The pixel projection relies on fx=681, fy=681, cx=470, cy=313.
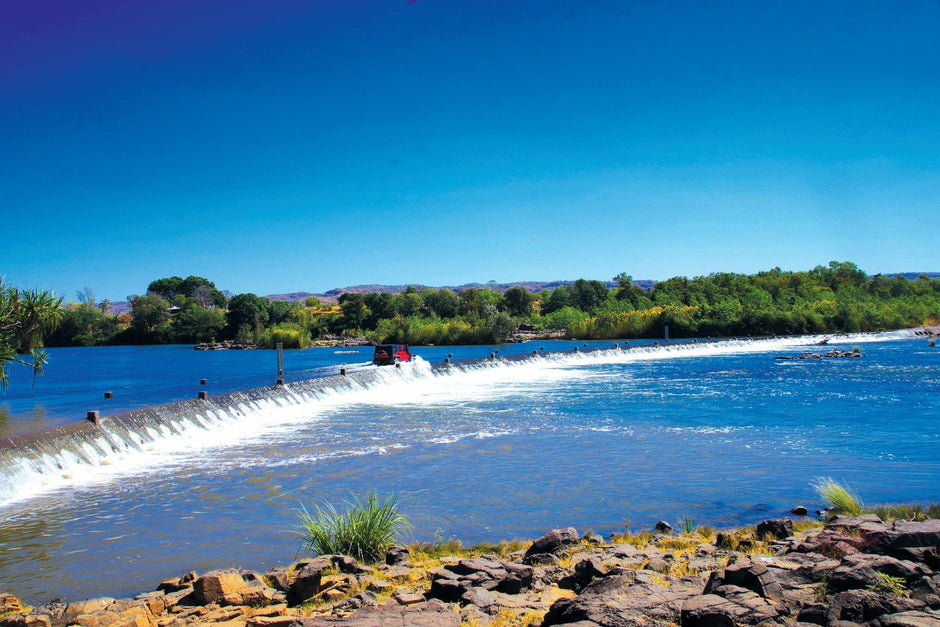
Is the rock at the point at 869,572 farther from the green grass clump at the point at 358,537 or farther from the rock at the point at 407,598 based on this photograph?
the green grass clump at the point at 358,537

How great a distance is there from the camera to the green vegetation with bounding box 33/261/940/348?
109 metres

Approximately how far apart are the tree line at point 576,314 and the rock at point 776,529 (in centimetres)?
9682

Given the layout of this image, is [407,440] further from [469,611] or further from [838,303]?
[838,303]

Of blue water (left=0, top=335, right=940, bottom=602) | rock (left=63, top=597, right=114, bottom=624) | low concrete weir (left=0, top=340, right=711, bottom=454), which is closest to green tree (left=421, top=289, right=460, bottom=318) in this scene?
low concrete weir (left=0, top=340, right=711, bottom=454)

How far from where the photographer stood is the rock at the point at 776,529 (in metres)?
9.16

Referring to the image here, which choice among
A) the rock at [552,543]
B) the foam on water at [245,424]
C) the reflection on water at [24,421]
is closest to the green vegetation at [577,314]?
the foam on water at [245,424]

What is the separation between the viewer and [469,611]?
6285 mm

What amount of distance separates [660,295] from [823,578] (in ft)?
428

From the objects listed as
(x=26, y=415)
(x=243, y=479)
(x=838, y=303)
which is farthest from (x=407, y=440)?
(x=838, y=303)

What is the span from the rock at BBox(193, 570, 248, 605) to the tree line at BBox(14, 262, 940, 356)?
9924 cm

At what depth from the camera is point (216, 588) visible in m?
7.02

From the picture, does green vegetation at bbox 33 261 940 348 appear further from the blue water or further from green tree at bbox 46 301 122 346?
the blue water

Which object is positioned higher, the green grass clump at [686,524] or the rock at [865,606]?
the rock at [865,606]

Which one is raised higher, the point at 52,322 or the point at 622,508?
the point at 52,322
